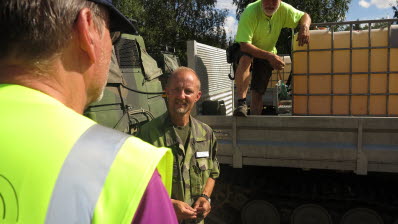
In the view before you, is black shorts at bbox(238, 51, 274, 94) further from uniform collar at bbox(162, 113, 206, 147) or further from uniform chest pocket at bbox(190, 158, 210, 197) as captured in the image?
uniform chest pocket at bbox(190, 158, 210, 197)

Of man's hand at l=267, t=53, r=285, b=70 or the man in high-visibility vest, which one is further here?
man's hand at l=267, t=53, r=285, b=70

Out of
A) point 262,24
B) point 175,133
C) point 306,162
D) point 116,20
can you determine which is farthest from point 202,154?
point 262,24

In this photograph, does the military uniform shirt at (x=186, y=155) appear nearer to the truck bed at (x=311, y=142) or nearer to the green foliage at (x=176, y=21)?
the truck bed at (x=311, y=142)

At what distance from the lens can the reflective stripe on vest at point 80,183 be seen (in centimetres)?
68

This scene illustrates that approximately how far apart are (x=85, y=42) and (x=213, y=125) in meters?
2.77

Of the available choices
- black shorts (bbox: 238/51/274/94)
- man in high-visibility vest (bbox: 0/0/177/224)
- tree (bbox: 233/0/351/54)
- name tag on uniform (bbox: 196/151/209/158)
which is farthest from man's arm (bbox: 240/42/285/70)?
tree (bbox: 233/0/351/54)

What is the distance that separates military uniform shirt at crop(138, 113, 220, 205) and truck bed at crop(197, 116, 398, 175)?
95 centimetres

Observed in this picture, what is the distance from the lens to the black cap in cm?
101

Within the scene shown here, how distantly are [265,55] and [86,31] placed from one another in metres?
3.06

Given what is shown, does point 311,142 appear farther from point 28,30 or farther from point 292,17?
point 28,30

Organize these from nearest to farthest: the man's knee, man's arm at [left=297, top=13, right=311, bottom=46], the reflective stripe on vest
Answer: the reflective stripe on vest < man's arm at [left=297, top=13, right=311, bottom=46] < the man's knee

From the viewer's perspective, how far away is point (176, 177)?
8.02 feet

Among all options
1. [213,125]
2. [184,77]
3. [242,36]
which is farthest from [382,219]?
[184,77]

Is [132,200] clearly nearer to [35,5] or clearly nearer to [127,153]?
[127,153]
